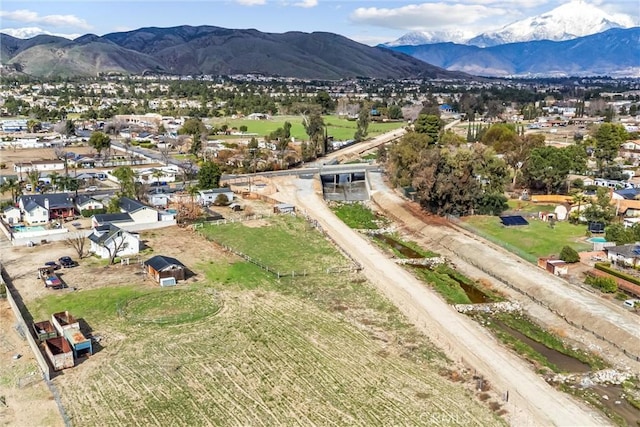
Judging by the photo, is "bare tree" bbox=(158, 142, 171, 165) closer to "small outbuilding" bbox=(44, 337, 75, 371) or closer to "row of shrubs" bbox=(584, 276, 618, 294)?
"small outbuilding" bbox=(44, 337, 75, 371)

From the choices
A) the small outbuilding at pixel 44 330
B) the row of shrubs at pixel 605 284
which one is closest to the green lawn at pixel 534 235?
the row of shrubs at pixel 605 284

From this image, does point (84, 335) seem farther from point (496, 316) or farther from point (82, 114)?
point (82, 114)

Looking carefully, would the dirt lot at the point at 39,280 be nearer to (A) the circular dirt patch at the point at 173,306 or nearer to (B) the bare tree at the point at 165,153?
(A) the circular dirt patch at the point at 173,306

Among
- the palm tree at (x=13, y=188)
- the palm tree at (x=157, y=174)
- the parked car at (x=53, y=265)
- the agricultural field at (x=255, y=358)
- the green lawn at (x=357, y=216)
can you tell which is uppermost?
the palm tree at (x=13, y=188)

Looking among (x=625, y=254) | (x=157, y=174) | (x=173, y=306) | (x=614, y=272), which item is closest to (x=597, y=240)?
(x=625, y=254)

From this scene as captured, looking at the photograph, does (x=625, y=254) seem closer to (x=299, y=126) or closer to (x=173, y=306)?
(x=173, y=306)
